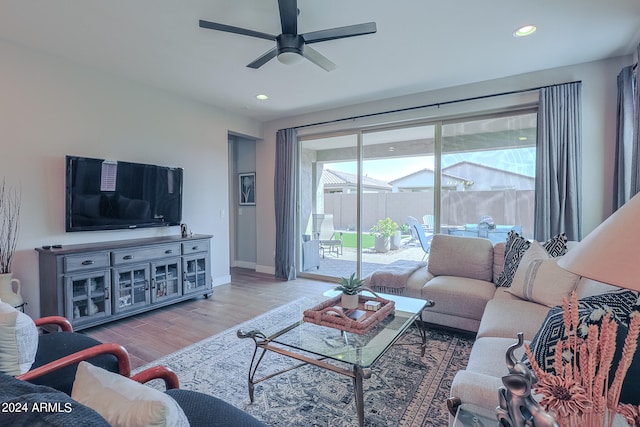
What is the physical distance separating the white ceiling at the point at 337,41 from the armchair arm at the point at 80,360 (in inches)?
90.7

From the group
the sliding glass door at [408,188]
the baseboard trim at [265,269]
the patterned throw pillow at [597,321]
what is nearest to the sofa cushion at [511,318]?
the patterned throw pillow at [597,321]

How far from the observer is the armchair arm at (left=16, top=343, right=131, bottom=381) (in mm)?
1283

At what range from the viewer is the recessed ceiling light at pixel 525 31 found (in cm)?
259

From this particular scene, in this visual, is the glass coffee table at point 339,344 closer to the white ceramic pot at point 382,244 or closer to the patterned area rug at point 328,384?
the patterned area rug at point 328,384

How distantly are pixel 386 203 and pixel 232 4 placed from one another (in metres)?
3.35

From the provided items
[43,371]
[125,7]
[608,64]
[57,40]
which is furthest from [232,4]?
[608,64]

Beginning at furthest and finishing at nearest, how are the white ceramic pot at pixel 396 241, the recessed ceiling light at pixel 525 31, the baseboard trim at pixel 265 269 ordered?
the baseboard trim at pixel 265 269 → the white ceramic pot at pixel 396 241 → the recessed ceiling light at pixel 525 31

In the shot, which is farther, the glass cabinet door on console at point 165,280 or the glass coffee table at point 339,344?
the glass cabinet door on console at point 165,280

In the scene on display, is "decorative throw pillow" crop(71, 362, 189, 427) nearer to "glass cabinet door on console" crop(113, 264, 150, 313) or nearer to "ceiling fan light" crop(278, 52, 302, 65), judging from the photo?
"ceiling fan light" crop(278, 52, 302, 65)

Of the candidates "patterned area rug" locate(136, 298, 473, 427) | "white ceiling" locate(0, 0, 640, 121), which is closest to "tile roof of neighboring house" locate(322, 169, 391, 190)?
"white ceiling" locate(0, 0, 640, 121)

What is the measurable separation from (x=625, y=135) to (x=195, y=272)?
487 cm

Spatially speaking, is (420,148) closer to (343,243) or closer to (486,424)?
(343,243)

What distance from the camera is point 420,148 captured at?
4453 mm

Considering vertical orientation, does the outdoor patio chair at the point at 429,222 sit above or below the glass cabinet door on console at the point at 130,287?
above
